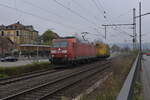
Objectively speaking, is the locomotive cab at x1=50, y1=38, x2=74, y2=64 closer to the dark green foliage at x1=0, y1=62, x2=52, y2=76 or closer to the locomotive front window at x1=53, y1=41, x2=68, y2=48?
the locomotive front window at x1=53, y1=41, x2=68, y2=48

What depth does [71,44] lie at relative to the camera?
24.5m

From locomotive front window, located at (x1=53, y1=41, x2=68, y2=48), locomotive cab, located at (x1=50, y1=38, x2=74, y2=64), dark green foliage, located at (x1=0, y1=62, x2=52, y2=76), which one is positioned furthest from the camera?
locomotive front window, located at (x1=53, y1=41, x2=68, y2=48)

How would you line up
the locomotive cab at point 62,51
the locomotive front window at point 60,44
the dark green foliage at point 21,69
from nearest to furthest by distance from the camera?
the dark green foliage at point 21,69 → the locomotive cab at point 62,51 → the locomotive front window at point 60,44

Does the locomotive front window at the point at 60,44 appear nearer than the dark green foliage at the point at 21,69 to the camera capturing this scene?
No

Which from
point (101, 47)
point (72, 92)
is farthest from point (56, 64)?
point (101, 47)

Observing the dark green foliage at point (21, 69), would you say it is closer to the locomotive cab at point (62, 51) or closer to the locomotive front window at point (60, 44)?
the locomotive cab at point (62, 51)

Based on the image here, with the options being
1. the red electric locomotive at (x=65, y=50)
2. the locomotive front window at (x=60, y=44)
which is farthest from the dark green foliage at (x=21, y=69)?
the locomotive front window at (x=60, y=44)

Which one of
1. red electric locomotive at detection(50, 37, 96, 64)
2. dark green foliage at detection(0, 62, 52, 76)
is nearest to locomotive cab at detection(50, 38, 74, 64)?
red electric locomotive at detection(50, 37, 96, 64)

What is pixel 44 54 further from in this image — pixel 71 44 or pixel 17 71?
pixel 17 71

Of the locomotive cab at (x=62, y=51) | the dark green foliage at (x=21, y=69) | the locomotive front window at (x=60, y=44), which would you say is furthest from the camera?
the locomotive front window at (x=60, y=44)

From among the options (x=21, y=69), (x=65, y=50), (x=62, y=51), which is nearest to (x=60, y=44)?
(x=62, y=51)

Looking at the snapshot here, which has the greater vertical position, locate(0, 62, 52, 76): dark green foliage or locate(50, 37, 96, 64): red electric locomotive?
locate(50, 37, 96, 64): red electric locomotive

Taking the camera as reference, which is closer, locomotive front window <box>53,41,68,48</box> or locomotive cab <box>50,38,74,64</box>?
locomotive cab <box>50,38,74,64</box>

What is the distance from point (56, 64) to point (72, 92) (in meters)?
14.3
